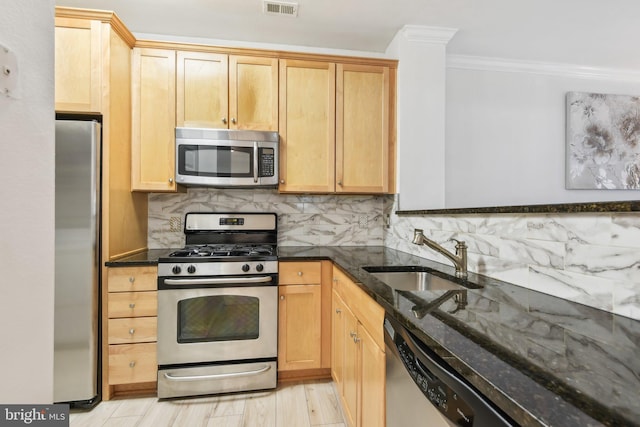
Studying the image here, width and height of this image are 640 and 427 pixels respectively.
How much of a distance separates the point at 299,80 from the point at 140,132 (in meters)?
1.25

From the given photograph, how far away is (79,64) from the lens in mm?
1871

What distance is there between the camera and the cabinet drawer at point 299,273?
2.05 meters

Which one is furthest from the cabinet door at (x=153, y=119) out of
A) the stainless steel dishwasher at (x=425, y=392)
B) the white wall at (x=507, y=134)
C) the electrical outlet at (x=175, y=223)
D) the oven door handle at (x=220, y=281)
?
the white wall at (x=507, y=134)

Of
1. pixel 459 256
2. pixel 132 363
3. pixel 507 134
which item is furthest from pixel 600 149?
pixel 132 363

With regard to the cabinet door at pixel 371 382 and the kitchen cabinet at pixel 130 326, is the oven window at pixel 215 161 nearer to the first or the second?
the kitchen cabinet at pixel 130 326

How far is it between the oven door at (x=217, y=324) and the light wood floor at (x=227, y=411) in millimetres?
249

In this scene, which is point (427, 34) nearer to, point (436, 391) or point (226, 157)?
point (226, 157)

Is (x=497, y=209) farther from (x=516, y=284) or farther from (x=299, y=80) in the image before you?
(x=299, y=80)

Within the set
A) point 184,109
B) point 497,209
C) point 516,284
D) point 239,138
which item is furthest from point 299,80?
point 516,284

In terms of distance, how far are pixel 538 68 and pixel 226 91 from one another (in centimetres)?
287

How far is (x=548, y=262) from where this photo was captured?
1093mm

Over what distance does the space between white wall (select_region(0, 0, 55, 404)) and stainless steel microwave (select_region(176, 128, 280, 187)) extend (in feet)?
4.76

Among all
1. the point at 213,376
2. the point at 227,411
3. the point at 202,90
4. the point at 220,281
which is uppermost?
the point at 202,90

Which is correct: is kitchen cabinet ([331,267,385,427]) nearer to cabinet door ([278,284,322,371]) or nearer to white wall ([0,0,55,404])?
cabinet door ([278,284,322,371])
